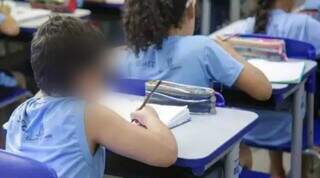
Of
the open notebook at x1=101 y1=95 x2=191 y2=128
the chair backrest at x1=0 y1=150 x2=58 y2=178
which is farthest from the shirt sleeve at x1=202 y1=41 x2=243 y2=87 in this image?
the chair backrest at x1=0 y1=150 x2=58 y2=178

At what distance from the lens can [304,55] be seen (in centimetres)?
257

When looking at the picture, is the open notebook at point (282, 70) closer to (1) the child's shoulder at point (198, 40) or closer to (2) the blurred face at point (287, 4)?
(1) the child's shoulder at point (198, 40)

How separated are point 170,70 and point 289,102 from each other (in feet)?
1.83

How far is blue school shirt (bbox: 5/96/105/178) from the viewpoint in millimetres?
1464

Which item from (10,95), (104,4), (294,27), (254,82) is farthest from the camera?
(104,4)

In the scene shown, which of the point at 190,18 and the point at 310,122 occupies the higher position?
the point at 190,18

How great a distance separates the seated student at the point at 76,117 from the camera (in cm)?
142

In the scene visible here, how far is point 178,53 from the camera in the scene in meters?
2.10

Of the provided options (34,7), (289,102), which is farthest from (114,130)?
(34,7)

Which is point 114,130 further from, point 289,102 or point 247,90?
A: point 289,102

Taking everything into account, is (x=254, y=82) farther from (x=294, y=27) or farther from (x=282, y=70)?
(x=294, y=27)

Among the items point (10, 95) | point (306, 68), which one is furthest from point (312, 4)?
point (10, 95)

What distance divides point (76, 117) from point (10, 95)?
1.75 meters

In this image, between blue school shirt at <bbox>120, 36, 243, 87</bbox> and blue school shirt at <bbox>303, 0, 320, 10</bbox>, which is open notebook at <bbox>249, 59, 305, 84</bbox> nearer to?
blue school shirt at <bbox>120, 36, 243, 87</bbox>
